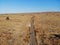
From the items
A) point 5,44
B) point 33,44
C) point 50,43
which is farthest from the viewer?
point 50,43

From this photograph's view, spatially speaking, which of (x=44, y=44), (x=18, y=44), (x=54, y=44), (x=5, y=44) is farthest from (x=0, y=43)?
(x=54, y=44)

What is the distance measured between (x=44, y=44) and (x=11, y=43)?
8.03 feet

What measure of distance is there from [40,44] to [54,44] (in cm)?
116

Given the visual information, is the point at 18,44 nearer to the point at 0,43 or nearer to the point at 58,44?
the point at 0,43

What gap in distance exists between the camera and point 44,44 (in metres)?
10.6

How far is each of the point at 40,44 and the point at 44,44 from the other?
1.13 ft

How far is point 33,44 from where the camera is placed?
9.73 meters

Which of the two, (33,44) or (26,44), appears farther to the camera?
(26,44)

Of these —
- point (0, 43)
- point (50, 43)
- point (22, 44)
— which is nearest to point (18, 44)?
point (22, 44)

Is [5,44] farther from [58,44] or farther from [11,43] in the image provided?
[58,44]

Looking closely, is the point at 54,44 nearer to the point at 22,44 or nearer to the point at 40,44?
the point at 40,44

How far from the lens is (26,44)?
10617 mm

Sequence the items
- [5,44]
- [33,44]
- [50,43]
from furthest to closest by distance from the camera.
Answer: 1. [50,43]
2. [5,44]
3. [33,44]

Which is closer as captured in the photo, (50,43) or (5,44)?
(5,44)
